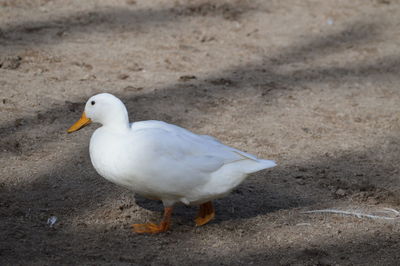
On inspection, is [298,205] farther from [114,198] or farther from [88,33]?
[88,33]

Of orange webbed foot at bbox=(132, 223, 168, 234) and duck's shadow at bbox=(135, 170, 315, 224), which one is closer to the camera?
orange webbed foot at bbox=(132, 223, 168, 234)

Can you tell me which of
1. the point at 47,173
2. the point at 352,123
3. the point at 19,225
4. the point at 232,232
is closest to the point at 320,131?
the point at 352,123

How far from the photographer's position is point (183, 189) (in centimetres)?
415

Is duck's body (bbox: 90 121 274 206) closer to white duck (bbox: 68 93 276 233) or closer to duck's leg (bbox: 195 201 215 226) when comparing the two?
white duck (bbox: 68 93 276 233)

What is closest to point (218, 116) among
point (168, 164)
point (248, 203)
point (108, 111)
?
point (248, 203)

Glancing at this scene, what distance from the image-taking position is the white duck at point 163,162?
4.08 m

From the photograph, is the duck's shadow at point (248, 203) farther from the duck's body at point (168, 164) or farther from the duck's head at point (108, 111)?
the duck's head at point (108, 111)

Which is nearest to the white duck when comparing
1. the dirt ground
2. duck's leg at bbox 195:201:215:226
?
duck's leg at bbox 195:201:215:226

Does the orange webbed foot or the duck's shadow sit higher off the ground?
the orange webbed foot

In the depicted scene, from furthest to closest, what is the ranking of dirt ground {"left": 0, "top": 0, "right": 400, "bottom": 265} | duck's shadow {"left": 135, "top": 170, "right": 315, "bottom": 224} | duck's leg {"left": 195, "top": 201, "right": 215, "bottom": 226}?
duck's shadow {"left": 135, "top": 170, "right": 315, "bottom": 224} → duck's leg {"left": 195, "top": 201, "right": 215, "bottom": 226} → dirt ground {"left": 0, "top": 0, "right": 400, "bottom": 265}

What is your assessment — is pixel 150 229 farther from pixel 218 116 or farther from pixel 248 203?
pixel 218 116

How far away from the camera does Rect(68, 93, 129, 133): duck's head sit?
169 inches

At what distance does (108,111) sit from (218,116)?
1.97m

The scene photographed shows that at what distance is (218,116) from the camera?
6.15 meters
